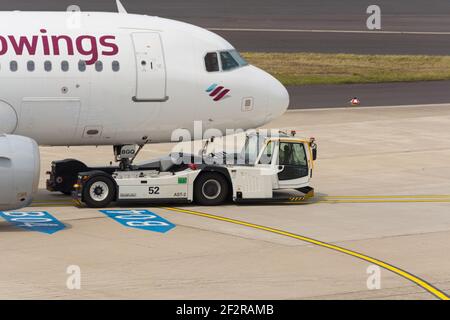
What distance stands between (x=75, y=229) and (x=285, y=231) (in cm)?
542

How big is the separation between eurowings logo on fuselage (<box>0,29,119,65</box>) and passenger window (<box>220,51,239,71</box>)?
3361 millimetres

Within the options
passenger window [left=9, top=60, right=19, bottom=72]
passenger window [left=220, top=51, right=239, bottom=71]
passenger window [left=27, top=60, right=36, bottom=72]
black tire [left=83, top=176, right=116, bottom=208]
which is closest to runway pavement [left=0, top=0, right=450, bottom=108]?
passenger window [left=220, top=51, right=239, bottom=71]

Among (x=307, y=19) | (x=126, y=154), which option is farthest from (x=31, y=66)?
(x=307, y=19)

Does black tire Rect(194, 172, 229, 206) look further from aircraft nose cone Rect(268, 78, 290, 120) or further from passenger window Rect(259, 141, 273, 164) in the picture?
aircraft nose cone Rect(268, 78, 290, 120)

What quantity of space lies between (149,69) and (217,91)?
2204 millimetres

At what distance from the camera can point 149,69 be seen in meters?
33.3

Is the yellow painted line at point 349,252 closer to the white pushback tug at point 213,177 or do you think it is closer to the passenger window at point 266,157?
the white pushback tug at point 213,177

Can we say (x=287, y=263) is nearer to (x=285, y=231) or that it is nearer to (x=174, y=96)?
(x=285, y=231)

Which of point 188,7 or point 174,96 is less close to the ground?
point 188,7

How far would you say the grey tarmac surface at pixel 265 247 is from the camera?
77.6ft

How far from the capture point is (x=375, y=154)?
142 feet

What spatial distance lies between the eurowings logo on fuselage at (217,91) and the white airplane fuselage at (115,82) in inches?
1.2

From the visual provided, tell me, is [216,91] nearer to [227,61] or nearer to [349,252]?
[227,61]
